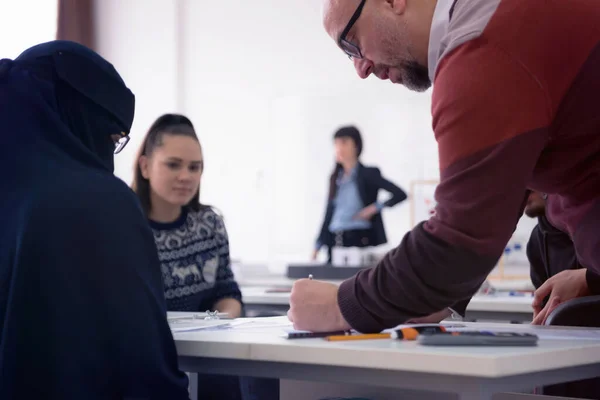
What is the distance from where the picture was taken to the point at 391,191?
6.27 meters

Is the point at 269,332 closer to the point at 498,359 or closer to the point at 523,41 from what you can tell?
the point at 498,359

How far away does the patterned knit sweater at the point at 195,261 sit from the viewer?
2.74m

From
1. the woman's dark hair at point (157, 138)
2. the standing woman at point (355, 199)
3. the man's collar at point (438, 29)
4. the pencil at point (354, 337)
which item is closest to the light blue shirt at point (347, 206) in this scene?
the standing woman at point (355, 199)

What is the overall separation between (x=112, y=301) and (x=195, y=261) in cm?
145

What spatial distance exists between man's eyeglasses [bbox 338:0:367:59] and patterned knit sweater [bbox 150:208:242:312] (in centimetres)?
134

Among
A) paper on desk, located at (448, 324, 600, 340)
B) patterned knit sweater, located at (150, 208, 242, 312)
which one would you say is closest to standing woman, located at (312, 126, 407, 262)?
patterned knit sweater, located at (150, 208, 242, 312)

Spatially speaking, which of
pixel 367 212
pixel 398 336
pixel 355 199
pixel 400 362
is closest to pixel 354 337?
pixel 398 336

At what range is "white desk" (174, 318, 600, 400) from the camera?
108 cm

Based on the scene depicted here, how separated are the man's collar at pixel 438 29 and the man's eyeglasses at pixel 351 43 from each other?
15cm

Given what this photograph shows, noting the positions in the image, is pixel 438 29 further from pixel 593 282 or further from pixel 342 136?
pixel 342 136

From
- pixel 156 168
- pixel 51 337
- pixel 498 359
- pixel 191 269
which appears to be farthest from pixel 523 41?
pixel 156 168

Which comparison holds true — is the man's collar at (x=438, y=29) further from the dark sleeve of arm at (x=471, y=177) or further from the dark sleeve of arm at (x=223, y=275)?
the dark sleeve of arm at (x=223, y=275)

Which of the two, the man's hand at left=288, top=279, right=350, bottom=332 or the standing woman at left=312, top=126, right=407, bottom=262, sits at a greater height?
the standing woman at left=312, top=126, right=407, bottom=262

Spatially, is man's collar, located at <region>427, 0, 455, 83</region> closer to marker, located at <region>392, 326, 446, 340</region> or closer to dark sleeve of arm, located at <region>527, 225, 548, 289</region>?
marker, located at <region>392, 326, 446, 340</region>
